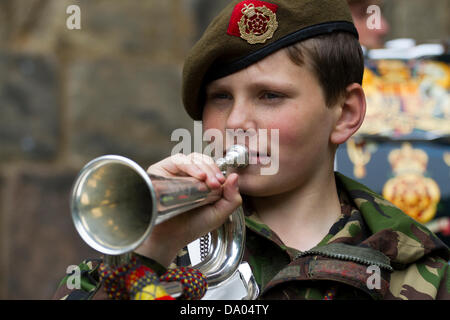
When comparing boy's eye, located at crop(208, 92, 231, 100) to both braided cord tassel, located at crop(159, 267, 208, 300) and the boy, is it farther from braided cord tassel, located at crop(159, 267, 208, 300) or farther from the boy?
braided cord tassel, located at crop(159, 267, 208, 300)

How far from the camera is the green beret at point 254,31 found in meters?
1.40

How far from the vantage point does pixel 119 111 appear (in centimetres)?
250

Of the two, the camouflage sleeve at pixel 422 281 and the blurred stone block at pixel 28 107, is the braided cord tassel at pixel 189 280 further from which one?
the blurred stone block at pixel 28 107

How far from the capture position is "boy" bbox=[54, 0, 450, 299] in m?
1.27

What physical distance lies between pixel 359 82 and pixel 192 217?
21.8 inches

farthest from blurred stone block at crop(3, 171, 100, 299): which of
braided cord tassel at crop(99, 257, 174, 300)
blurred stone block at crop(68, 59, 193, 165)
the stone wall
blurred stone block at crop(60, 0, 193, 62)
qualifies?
braided cord tassel at crop(99, 257, 174, 300)

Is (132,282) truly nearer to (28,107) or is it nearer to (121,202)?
(121,202)

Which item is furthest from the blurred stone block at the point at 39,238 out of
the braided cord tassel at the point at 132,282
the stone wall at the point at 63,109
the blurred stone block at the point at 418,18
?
the blurred stone block at the point at 418,18

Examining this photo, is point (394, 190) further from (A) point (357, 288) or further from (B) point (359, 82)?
(A) point (357, 288)

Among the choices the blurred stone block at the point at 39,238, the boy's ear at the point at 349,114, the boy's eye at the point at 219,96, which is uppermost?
the boy's eye at the point at 219,96

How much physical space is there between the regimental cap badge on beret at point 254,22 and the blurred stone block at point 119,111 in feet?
3.79
